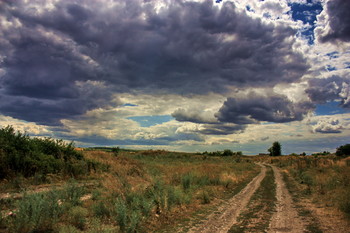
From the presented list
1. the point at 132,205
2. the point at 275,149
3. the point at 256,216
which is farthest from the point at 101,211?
the point at 275,149

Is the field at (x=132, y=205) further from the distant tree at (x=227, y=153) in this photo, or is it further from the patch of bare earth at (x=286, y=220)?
the distant tree at (x=227, y=153)

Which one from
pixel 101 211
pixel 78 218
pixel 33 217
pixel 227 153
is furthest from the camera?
pixel 227 153

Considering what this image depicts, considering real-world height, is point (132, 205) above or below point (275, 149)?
below

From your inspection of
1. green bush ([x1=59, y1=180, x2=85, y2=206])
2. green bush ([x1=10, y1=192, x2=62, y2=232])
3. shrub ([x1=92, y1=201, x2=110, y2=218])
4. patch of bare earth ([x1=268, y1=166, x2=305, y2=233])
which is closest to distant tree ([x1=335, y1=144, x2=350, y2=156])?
patch of bare earth ([x1=268, y1=166, x2=305, y2=233])

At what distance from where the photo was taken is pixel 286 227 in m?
8.12

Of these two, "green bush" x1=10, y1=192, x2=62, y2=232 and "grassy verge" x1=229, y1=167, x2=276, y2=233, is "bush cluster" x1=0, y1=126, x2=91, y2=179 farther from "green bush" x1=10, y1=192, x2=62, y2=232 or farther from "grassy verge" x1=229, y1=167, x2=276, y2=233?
"grassy verge" x1=229, y1=167, x2=276, y2=233

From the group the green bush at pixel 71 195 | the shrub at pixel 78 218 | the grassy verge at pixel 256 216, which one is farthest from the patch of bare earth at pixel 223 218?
the green bush at pixel 71 195

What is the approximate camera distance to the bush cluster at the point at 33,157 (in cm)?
1445

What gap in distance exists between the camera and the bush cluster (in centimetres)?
1445

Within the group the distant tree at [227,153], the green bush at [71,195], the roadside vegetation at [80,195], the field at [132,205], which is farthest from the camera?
the distant tree at [227,153]

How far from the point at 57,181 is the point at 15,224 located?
928 cm

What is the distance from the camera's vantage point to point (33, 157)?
52.0 feet

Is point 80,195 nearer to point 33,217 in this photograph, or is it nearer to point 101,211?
point 101,211

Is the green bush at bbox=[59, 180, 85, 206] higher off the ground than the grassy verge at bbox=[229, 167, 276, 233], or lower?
higher
